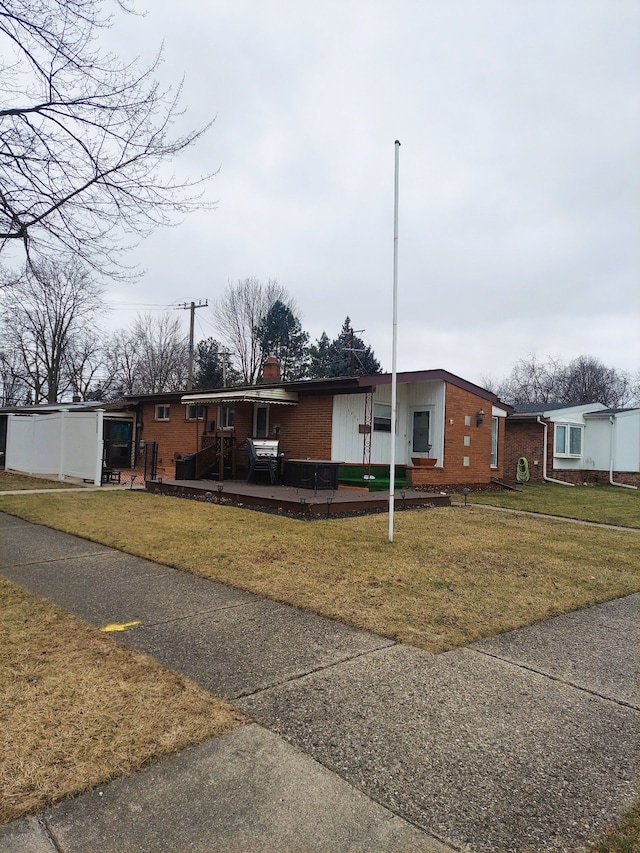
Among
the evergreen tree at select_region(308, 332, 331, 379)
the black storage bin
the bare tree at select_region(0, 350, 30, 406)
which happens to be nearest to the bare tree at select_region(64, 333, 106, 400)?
the bare tree at select_region(0, 350, 30, 406)

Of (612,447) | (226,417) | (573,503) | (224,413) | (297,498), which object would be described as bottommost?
(573,503)

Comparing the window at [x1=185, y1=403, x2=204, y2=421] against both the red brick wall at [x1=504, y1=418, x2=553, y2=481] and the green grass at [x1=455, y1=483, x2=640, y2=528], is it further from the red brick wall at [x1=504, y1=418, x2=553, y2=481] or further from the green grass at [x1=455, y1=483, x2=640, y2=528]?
the red brick wall at [x1=504, y1=418, x2=553, y2=481]

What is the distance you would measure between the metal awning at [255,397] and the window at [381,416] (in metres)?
2.32

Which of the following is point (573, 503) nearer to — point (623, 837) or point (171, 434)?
point (171, 434)

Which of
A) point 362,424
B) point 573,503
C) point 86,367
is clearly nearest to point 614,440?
point 573,503

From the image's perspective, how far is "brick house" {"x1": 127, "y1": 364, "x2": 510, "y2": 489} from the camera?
14719mm

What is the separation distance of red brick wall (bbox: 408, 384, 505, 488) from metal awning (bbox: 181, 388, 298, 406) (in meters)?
3.96

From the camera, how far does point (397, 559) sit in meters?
6.84

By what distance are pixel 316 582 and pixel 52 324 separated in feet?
113

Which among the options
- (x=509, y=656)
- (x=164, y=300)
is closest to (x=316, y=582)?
(x=509, y=656)

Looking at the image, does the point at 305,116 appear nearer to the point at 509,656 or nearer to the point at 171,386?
the point at 509,656

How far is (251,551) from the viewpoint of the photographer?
7051mm

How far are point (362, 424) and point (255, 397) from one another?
2993 mm

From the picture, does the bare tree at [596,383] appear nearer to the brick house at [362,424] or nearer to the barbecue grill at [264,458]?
the brick house at [362,424]
